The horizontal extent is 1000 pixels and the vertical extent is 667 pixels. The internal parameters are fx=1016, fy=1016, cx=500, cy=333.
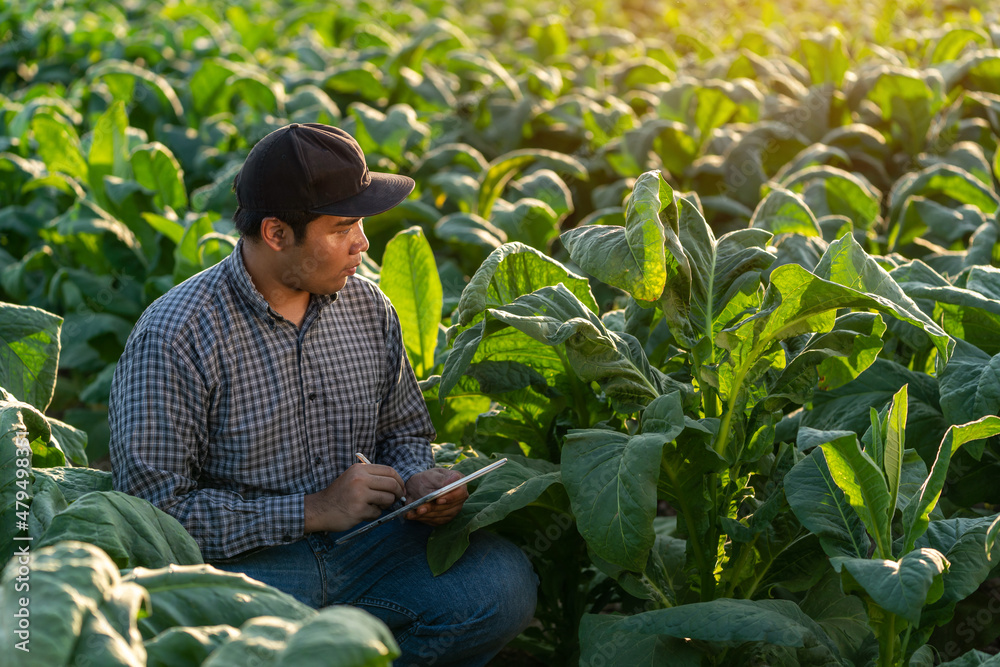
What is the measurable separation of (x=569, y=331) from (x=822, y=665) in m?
0.90

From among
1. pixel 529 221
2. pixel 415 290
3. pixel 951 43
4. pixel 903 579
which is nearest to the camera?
pixel 903 579

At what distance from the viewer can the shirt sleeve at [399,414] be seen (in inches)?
105

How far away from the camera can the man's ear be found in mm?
2344

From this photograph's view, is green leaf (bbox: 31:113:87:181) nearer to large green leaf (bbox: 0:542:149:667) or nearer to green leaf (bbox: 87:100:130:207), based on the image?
green leaf (bbox: 87:100:130:207)

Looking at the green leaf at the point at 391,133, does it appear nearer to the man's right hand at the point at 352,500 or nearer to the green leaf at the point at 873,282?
the man's right hand at the point at 352,500

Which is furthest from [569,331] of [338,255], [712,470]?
[338,255]

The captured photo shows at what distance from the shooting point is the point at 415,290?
10.00 ft

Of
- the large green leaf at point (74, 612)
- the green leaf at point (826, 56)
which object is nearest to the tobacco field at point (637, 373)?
the large green leaf at point (74, 612)

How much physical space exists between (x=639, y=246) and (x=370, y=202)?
645mm

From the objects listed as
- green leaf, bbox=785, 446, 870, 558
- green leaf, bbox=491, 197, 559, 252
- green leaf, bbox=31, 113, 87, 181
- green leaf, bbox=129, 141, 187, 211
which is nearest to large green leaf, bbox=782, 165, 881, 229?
green leaf, bbox=491, 197, 559, 252

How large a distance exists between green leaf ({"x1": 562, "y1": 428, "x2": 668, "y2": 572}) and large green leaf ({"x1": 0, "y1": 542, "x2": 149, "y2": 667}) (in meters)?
1.02

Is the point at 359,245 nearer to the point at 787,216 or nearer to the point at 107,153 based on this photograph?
the point at 787,216

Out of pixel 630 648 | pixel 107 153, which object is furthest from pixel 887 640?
pixel 107 153

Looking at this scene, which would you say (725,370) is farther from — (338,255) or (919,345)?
(338,255)
